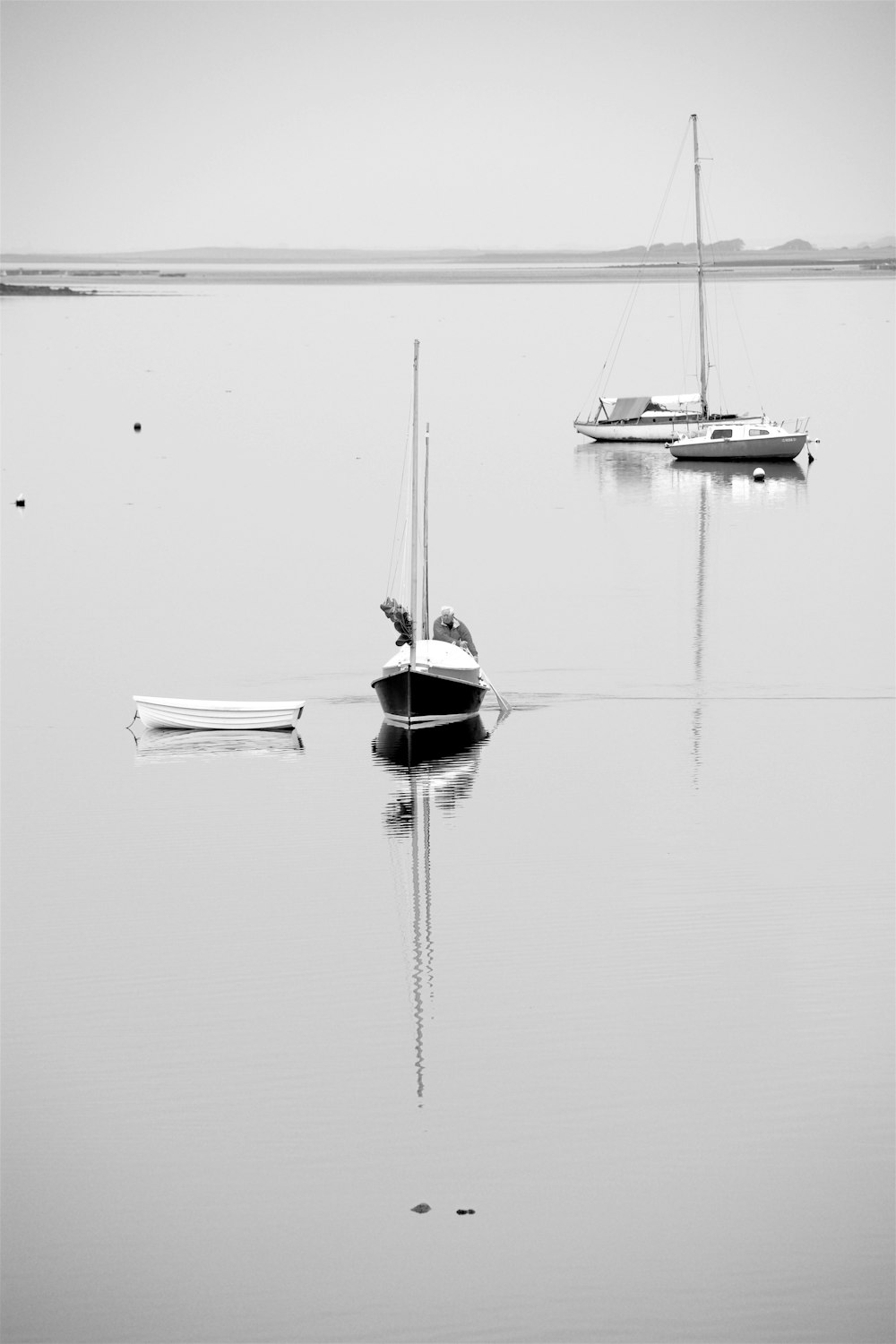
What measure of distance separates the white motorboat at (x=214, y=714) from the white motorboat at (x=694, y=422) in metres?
46.8

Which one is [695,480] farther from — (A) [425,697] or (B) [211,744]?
(B) [211,744]

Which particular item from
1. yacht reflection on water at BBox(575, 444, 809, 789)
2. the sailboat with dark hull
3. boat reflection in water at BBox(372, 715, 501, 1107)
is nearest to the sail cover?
yacht reflection on water at BBox(575, 444, 809, 789)

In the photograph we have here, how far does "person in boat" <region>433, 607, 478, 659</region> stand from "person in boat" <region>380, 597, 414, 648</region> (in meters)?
1.36

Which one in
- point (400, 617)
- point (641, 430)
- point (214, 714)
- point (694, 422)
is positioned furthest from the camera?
point (641, 430)

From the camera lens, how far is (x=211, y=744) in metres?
35.2

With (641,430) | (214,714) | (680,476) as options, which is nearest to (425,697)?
(214,714)

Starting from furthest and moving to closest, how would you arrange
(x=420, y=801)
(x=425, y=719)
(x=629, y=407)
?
1. (x=629, y=407)
2. (x=425, y=719)
3. (x=420, y=801)

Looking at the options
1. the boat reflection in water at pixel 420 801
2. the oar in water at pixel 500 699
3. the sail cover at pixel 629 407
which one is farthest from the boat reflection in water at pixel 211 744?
the sail cover at pixel 629 407

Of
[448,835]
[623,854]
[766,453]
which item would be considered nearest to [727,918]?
[623,854]

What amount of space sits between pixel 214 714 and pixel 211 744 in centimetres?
81

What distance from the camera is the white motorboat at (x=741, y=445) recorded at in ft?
260

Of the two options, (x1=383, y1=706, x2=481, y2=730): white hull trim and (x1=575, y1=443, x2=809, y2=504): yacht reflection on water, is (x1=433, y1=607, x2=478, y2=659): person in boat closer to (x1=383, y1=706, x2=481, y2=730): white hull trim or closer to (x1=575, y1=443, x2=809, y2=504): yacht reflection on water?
(x1=383, y1=706, x2=481, y2=730): white hull trim

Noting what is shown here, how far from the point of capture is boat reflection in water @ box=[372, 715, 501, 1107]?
76.0 ft

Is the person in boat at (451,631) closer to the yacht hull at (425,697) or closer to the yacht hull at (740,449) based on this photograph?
the yacht hull at (425,697)
